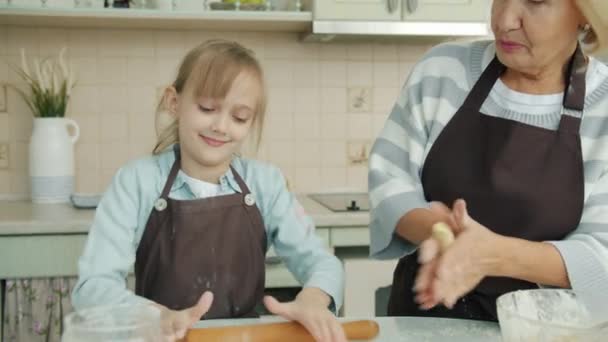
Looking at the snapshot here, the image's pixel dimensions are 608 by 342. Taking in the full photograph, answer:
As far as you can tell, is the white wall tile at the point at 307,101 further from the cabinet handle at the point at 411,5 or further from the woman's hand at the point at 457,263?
the woman's hand at the point at 457,263

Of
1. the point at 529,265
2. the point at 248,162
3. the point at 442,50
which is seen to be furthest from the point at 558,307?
the point at 248,162

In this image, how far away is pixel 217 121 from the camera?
1281 millimetres

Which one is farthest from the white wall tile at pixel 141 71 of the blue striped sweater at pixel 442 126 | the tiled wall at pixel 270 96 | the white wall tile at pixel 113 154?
the blue striped sweater at pixel 442 126

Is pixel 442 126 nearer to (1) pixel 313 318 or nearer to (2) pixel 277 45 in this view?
(1) pixel 313 318

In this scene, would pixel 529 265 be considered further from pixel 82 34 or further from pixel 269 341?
pixel 82 34

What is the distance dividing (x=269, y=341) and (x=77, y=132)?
64.6 inches

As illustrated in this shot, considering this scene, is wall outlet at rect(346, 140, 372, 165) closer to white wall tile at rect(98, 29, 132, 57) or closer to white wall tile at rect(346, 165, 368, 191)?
white wall tile at rect(346, 165, 368, 191)

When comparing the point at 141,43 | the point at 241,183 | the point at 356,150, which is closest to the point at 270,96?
the point at 356,150

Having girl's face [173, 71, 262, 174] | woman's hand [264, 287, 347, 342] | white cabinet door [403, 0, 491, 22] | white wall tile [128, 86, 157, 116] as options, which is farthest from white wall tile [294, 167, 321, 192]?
woman's hand [264, 287, 347, 342]

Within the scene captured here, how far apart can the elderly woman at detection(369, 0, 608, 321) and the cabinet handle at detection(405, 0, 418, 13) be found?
1.02 m

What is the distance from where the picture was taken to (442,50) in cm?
133

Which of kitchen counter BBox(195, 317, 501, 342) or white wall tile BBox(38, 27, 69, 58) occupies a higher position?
white wall tile BBox(38, 27, 69, 58)

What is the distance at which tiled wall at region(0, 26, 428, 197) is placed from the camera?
2514 mm

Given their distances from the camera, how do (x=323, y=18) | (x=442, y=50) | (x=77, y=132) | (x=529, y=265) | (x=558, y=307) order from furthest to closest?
(x=77, y=132) → (x=323, y=18) → (x=442, y=50) → (x=529, y=265) → (x=558, y=307)
